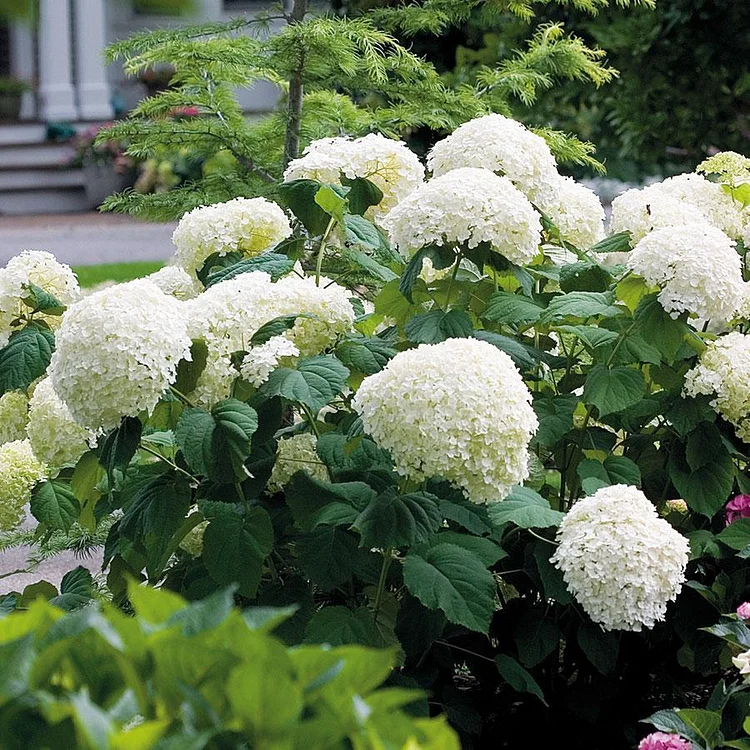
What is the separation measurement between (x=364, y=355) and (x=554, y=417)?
0.40 meters

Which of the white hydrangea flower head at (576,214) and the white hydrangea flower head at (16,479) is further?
the white hydrangea flower head at (576,214)

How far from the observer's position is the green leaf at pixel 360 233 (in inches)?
93.0

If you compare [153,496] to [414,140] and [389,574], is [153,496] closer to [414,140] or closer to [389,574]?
[389,574]

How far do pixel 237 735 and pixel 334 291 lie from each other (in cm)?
130

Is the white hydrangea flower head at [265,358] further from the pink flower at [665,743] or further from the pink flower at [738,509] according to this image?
the pink flower at [738,509]

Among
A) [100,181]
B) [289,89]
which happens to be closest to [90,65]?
[100,181]

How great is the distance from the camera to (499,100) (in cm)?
409

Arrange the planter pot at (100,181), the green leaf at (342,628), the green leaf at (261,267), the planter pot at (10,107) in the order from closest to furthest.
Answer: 1. the green leaf at (342,628)
2. the green leaf at (261,267)
3. the planter pot at (100,181)
4. the planter pot at (10,107)

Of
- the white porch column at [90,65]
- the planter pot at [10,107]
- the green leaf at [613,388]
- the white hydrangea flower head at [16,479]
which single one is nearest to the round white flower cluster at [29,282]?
the white hydrangea flower head at [16,479]

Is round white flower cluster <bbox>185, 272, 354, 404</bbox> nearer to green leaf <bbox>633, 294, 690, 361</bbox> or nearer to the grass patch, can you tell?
green leaf <bbox>633, 294, 690, 361</bbox>

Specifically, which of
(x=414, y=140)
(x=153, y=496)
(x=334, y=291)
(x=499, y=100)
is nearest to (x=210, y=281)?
Answer: (x=334, y=291)

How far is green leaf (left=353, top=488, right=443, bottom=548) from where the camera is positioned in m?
1.94

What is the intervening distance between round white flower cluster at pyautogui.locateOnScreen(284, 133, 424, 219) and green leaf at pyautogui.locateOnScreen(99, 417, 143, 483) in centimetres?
71

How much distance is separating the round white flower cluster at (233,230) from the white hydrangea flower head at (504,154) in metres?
0.38
